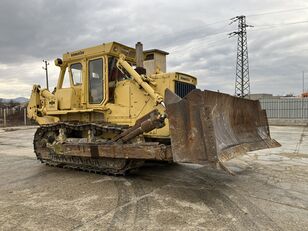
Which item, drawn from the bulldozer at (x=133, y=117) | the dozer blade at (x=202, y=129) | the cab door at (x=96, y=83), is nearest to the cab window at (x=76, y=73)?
the bulldozer at (x=133, y=117)

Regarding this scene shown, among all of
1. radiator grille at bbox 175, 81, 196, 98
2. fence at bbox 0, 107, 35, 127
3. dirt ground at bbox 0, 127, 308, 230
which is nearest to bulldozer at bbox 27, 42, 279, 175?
radiator grille at bbox 175, 81, 196, 98

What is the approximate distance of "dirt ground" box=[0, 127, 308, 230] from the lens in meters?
3.95

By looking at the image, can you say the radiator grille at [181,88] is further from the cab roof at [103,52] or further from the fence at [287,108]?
the fence at [287,108]

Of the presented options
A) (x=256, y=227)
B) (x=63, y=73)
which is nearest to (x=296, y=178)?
(x=256, y=227)

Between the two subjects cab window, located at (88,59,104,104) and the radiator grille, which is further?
cab window, located at (88,59,104,104)

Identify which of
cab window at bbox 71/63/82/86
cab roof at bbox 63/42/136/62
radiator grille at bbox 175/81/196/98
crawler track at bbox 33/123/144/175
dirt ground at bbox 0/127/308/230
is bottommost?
dirt ground at bbox 0/127/308/230

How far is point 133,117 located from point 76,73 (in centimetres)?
217

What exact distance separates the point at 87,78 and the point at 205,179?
3763mm

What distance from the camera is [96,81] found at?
735 cm

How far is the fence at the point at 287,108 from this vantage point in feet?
86.4

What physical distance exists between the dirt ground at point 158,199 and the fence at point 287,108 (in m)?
21.0

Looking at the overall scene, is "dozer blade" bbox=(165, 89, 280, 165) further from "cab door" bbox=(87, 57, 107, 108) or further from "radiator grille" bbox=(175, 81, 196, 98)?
"cab door" bbox=(87, 57, 107, 108)

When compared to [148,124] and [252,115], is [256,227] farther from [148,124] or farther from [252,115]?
[252,115]

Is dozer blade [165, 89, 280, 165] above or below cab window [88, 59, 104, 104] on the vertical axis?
below
